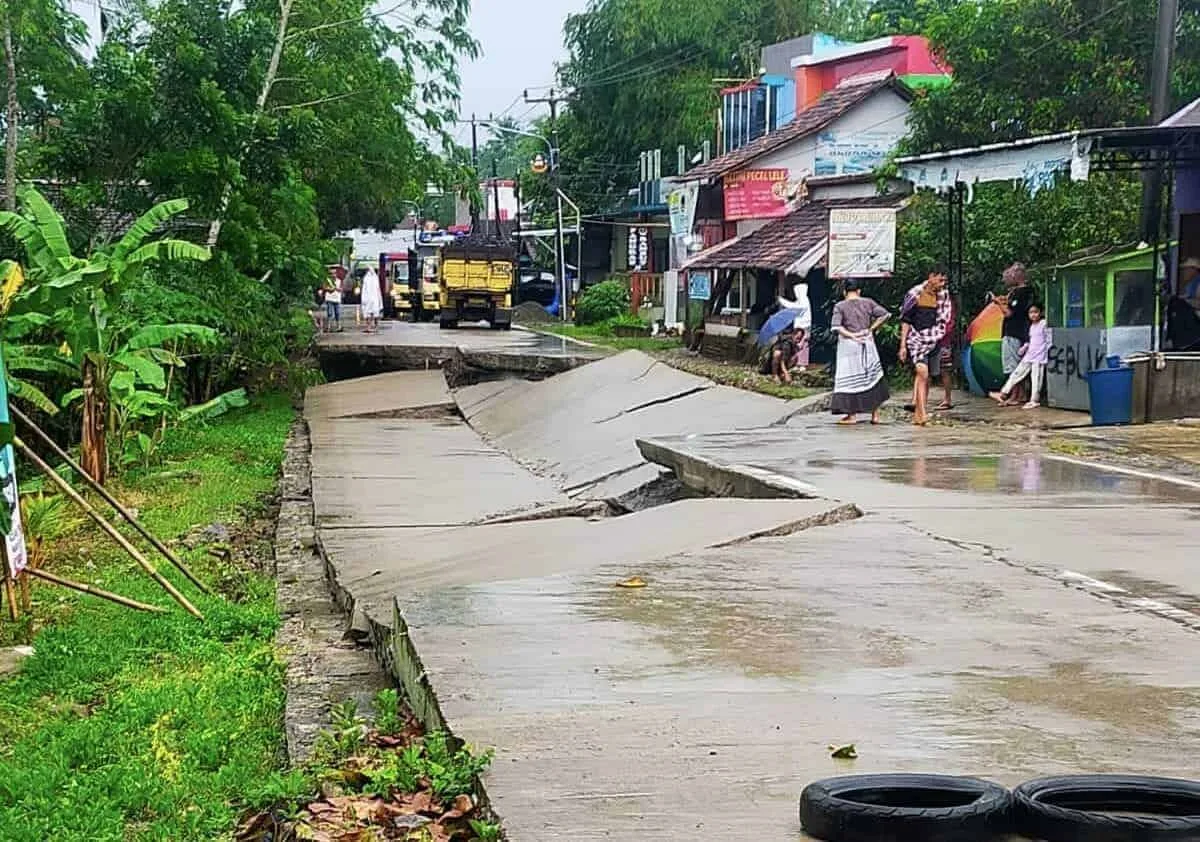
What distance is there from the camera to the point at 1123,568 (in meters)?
7.59

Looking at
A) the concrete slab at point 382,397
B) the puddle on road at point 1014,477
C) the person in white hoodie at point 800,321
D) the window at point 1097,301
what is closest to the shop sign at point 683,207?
the concrete slab at point 382,397

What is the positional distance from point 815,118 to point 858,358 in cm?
1618

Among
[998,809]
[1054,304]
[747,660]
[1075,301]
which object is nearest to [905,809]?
[998,809]

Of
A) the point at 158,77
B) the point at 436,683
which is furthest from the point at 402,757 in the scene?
the point at 158,77

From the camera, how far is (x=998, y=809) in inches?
147

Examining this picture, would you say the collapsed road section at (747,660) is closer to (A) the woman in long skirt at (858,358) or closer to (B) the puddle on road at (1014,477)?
(B) the puddle on road at (1014,477)

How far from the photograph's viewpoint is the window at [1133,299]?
1546 cm

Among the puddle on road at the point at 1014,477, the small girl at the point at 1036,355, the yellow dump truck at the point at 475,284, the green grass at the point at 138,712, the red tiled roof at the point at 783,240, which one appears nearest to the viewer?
the green grass at the point at 138,712

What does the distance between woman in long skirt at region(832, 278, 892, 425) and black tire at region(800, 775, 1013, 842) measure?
464 inches

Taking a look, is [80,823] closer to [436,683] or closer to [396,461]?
[436,683]

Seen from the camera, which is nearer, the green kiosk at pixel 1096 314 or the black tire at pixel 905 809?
the black tire at pixel 905 809

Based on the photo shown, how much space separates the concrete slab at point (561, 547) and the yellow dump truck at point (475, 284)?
98.6ft

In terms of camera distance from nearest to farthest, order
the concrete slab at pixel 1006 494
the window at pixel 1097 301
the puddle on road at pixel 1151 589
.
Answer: the puddle on road at pixel 1151 589
the concrete slab at pixel 1006 494
the window at pixel 1097 301

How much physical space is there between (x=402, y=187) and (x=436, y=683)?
23.0 m
